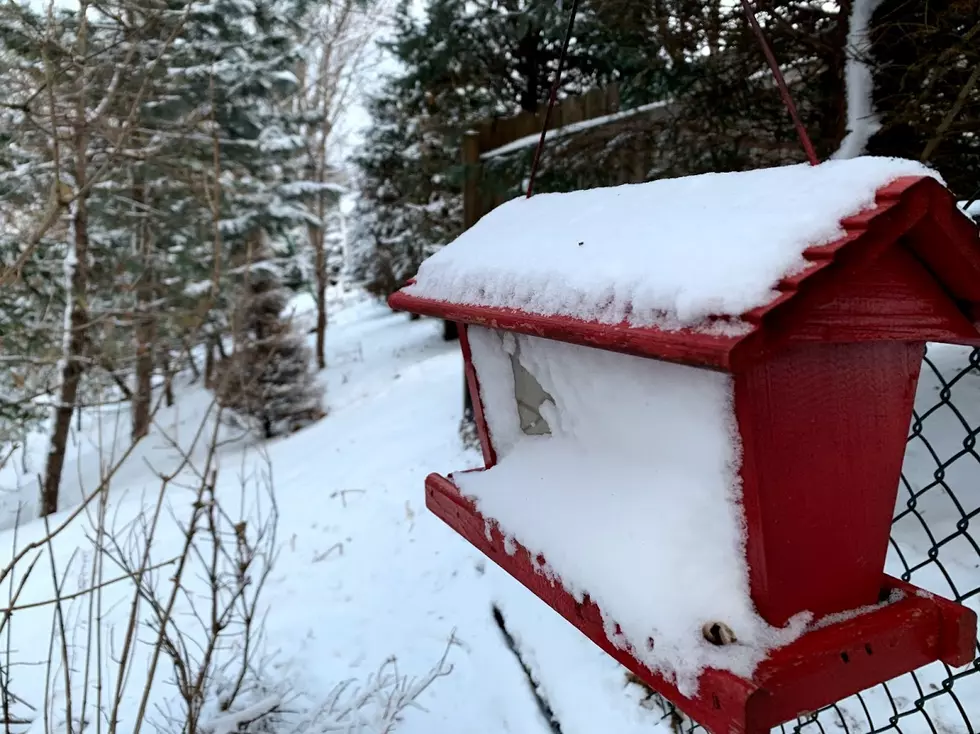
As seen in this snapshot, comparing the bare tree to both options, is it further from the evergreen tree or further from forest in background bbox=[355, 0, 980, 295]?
the evergreen tree

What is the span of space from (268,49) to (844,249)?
34.5 ft

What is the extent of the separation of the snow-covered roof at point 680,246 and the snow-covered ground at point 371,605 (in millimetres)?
1144

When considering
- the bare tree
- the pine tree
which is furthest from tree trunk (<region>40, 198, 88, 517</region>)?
the bare tree

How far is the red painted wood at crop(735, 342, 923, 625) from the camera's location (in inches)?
28.3

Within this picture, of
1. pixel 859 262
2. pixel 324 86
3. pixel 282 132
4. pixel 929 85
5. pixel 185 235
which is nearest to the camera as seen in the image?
pixel 859 262

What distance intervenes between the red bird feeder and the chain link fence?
0.98 meters

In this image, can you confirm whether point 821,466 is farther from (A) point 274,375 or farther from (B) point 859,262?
(A) point 274,375

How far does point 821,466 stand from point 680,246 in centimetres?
36

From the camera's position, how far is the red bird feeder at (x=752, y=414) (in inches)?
24.7

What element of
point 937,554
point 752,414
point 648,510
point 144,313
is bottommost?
point 937,554

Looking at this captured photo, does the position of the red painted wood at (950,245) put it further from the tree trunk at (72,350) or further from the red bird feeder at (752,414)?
the tree trunk at (72,350)

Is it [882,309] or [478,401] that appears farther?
[478,401]

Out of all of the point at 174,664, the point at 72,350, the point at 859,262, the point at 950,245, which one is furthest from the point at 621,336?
the point at 72,350

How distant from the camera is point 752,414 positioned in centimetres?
70
